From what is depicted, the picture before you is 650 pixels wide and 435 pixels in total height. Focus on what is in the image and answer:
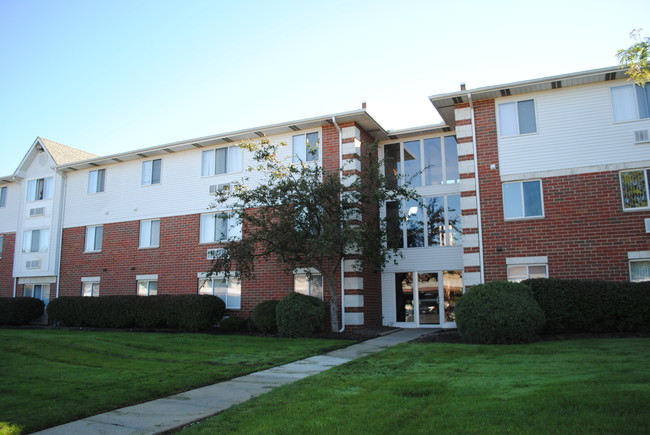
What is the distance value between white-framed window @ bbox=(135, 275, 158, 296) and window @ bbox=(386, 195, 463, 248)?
1008cm

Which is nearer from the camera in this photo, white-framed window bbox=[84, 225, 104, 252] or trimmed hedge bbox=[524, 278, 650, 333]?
trimmed hedge bbox=[524, 278, 650, 333]

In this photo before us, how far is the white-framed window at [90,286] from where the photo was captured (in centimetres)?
2356

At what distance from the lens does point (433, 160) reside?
1992 cm

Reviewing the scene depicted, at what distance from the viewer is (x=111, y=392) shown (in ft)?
25.9

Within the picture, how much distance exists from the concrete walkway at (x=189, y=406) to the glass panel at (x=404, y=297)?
28.2 ft

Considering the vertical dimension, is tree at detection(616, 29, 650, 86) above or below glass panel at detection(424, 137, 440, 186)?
below

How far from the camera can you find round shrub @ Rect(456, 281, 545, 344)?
12594 millimetres

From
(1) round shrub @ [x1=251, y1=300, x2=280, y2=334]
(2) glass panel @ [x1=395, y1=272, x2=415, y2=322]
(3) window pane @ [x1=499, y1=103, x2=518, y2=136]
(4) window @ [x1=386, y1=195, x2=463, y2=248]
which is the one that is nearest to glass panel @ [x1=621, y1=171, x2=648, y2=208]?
(3) window pane @ [x1=499, y1=103, x2=518, y2=136]

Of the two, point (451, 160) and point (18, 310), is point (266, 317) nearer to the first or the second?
point (451, 160)

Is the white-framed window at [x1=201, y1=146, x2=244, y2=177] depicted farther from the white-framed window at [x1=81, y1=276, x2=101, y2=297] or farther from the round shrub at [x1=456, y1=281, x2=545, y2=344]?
the round shrub at [x1=456, y1=281, x2=545, y2=344]

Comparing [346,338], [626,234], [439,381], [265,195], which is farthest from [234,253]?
[626,234]

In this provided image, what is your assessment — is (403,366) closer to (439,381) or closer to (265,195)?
(439,381)

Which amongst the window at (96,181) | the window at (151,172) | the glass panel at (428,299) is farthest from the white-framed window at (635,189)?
the window at (96,181)

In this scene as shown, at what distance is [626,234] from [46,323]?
935 inches
